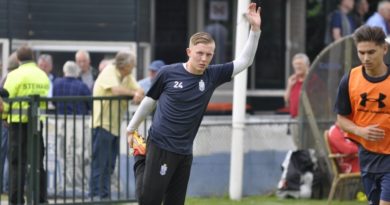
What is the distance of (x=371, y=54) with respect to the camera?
8570mm

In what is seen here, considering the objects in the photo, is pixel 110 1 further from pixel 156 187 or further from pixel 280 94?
pixel 156 187

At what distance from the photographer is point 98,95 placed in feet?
45.0

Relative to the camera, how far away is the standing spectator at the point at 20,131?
12625mm

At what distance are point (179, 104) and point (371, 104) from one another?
1.55m

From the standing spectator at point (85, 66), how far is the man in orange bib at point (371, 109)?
7.79m

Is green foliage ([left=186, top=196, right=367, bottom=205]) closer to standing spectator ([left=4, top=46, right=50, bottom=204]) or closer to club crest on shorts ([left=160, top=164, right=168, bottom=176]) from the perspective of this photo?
standing spectator ([left=4, top=46, right=50, bottom=204])

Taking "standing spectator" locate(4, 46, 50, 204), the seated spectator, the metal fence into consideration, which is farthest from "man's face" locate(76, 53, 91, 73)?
the seated spectator

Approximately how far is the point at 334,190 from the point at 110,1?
17.4 ft

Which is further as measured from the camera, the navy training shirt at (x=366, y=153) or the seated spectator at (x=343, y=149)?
the seated spectator at (x=343, y=149)

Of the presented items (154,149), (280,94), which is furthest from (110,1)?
(154,149)

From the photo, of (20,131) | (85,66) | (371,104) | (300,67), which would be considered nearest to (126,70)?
(20,131)

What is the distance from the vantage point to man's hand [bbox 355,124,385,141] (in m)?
8.56

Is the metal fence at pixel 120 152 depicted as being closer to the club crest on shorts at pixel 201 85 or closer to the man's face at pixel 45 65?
the man's face at pixel 45 65

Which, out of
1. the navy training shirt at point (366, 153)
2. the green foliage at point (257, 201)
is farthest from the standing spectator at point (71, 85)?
the navy training shirt at point (366, 153)
